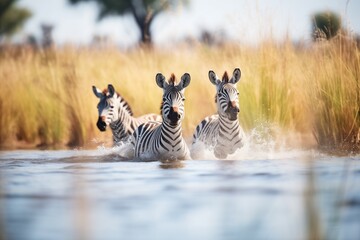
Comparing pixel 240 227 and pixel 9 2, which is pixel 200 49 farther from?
pixel 9 2

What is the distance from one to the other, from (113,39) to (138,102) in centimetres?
505

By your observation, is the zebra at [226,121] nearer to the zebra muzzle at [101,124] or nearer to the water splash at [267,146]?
the water splash at [267,146]

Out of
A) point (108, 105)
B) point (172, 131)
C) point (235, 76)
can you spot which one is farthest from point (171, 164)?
point (108, 105)

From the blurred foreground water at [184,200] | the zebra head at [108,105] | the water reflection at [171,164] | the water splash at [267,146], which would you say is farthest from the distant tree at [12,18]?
the blurred foreground water at [184,200]

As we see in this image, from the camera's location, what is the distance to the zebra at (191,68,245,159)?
10148 mm

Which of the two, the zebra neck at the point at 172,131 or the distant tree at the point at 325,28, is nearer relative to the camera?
the zebra neck at the point at 172,131

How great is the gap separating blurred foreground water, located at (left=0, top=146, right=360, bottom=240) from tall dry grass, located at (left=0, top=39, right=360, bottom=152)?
131 centimetres

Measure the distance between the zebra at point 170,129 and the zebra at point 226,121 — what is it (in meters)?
0.52

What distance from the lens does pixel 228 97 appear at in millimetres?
10172

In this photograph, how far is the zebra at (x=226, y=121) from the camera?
10148 millimetres

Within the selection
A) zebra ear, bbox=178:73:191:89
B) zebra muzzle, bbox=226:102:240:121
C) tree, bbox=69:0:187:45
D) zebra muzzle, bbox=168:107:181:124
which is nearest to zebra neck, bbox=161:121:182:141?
zebra muzzle, bbox=168:107:181:124

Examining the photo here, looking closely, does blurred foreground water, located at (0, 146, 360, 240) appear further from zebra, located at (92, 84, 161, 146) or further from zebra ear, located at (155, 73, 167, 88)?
zebra, located at (92, 84, 161, 146)

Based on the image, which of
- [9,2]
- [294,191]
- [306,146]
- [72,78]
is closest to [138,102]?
[72,78]

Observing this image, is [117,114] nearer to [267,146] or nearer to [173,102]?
[267,146]
